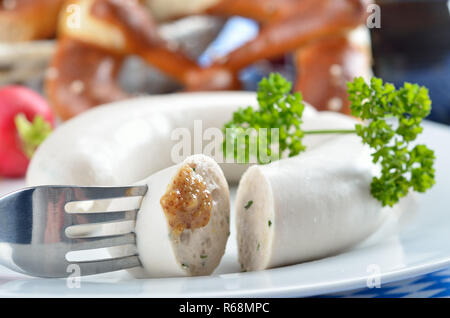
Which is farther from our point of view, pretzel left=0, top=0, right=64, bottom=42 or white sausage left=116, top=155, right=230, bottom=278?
pretzel left=0, top=0, right=64, bottom=42

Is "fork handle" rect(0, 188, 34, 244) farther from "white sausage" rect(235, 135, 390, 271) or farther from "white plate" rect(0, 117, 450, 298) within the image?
"white sausage" rect(235, 135, 390, 271)

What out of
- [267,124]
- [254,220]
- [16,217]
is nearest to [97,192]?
[16,217]

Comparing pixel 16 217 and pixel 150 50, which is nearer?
pixel 16 217

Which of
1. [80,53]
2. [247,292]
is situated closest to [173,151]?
[247,292]

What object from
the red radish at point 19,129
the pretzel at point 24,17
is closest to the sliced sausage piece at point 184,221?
the red radish at point 19,129

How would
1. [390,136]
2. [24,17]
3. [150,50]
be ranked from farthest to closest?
[24,17], [150,50], [390,136]

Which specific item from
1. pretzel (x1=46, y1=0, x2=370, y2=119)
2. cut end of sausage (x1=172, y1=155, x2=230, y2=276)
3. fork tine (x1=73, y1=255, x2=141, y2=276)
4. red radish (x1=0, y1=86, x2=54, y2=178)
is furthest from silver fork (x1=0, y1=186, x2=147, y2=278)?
pretzel (x1=46, y1=0, x2=370, y2=119)

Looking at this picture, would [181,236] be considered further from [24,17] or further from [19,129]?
[24,17]
